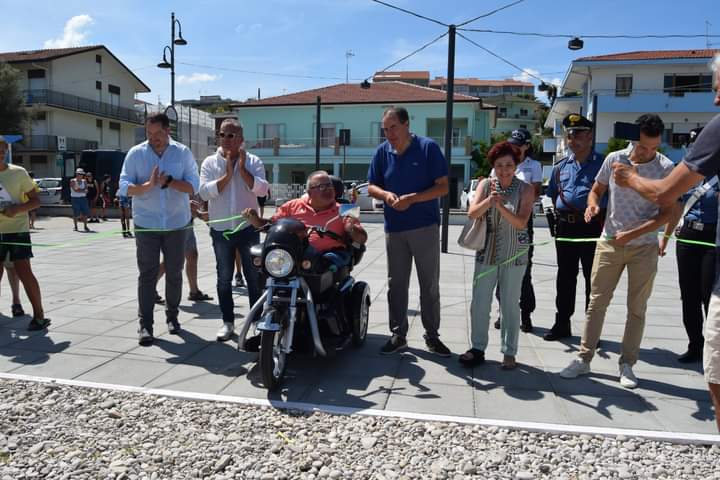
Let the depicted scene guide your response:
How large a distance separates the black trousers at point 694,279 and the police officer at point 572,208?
71 centimetres

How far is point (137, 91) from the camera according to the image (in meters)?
53.2

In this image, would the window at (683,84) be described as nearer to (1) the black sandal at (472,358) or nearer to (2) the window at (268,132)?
(2) the window at (268,132)

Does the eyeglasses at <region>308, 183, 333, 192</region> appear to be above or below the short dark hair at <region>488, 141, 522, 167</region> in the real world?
below

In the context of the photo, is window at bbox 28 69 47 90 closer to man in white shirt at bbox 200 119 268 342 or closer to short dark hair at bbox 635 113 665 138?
man in white shirt at bbox 200 119 268 342

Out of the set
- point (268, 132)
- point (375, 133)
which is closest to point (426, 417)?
point (375, 133)

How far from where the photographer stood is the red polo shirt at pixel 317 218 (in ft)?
14.9

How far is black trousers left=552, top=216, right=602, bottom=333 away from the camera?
514cm

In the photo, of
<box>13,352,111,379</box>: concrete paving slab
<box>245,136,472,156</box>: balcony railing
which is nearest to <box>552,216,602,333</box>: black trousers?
<box>13,352,111,379</box>: concrete paving slab

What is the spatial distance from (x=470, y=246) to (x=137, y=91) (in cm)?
5527

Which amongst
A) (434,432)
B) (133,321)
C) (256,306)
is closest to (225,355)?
(256,306)

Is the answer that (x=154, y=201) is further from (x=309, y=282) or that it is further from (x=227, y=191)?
(x=309, y=282)

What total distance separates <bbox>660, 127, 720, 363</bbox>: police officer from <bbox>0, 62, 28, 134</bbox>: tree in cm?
3628

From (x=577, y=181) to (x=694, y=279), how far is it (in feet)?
4.13

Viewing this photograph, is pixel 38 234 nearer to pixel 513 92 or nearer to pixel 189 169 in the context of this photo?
pixel 189 169
